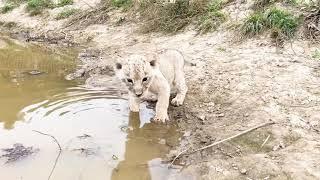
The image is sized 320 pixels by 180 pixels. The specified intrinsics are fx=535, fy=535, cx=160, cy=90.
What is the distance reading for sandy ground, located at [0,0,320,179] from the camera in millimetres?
5270

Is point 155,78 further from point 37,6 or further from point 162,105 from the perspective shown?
point 37,6

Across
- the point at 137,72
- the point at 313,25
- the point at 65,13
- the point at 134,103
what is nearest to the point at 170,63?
the point at 134,103

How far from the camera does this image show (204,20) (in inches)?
407

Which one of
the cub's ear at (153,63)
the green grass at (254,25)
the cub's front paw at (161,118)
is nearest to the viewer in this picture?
the cub's ear at (153,63)

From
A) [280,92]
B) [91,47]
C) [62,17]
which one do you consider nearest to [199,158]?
[280,92]

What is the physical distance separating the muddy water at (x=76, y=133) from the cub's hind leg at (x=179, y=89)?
1.28 feet

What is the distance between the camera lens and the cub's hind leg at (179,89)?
7.24m

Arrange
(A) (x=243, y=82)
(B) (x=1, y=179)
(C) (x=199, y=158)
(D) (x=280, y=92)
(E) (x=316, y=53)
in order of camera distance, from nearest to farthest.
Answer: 1. (B) (x=1, y=179)
2. (C) (x=199, y=158)
3. (D) (x=280, y=92)
4. (A) (x=243, y=82)
5. (E) (x=316, y=53)

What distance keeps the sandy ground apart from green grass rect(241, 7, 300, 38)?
0.88ft

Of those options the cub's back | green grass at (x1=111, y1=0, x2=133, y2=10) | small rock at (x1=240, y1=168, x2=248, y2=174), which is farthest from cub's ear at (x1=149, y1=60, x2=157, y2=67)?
green grass at (x1=111, y1=0, x2=133, y2=10)

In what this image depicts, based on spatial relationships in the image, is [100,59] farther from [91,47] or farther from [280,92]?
[280,92]

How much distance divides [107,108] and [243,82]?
1907 millimetres

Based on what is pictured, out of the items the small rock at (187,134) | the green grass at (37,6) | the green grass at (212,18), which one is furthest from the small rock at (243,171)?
the green grass at (37,6)

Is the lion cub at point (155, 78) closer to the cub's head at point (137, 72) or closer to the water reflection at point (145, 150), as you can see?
the cub's head at point (137, 72)
